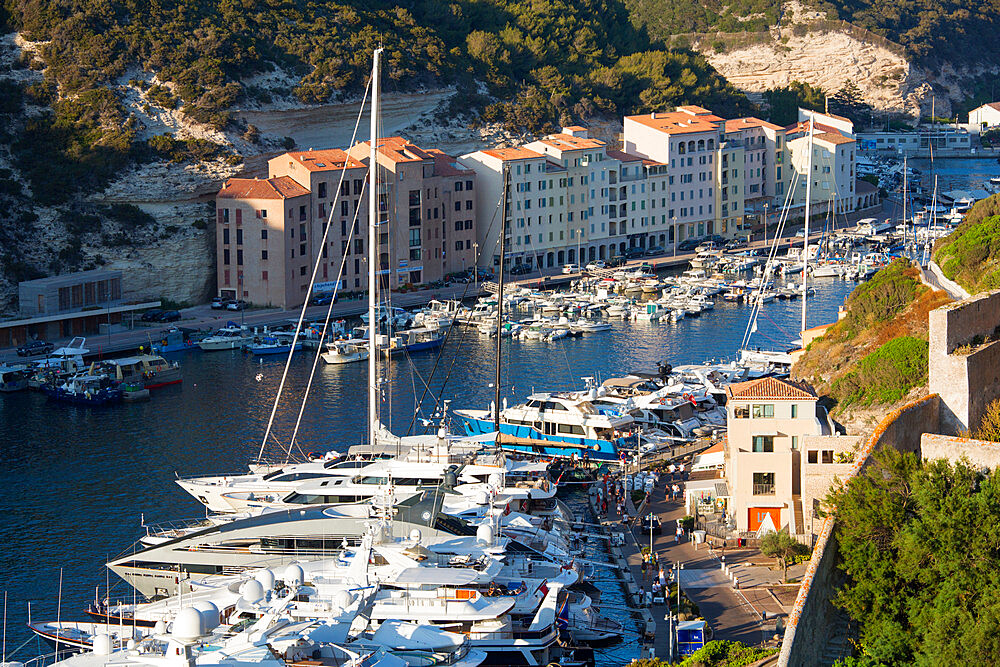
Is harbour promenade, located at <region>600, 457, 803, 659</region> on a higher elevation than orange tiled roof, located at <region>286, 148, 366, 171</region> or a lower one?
lower

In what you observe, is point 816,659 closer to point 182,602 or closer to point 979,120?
point 182,602

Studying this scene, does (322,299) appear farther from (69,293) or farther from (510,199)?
(510,199)

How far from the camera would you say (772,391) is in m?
32.6

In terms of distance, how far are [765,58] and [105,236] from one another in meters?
97.6

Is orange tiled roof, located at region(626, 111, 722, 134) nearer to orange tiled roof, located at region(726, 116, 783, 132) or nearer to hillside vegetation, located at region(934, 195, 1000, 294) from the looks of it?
orange tiled roof, located at region(726, 116, 783, 132)

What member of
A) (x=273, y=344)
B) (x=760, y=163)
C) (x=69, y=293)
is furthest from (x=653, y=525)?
(x=760, y=163)

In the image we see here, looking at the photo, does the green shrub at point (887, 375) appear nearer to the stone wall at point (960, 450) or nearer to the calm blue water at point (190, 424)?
the stone wall at point (960, 450)

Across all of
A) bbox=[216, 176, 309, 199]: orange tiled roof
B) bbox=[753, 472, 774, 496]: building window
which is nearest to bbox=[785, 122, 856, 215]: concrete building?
bbox=[216, 176, 309, 199]: orange tiled roof

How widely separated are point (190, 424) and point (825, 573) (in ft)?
85.7

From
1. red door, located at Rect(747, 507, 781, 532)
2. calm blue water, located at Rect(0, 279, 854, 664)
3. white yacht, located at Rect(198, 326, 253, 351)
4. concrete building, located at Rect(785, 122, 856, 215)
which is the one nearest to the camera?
red door, located at Rect(747, 507, 781, 532)

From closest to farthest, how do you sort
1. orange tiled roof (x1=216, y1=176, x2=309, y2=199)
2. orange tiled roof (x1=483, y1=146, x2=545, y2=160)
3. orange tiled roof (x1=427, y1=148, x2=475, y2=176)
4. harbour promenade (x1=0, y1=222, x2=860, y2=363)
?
1. harbour promenade (x1=0, y1=222, x2=860, y2=363)
2. orange tiled roof (x1=216, y1=176, x2=309, y2=199)
3. orange tiled roof (x1=427, y1=148, x2=475, y2=176)
4. orange tiled roof (x1=483, y1=146, x2=545, y2=160)

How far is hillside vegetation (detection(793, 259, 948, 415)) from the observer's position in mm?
34666

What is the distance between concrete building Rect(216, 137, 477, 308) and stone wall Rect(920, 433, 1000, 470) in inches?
1524

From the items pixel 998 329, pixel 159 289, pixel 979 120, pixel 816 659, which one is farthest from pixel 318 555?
pixel 979 120
